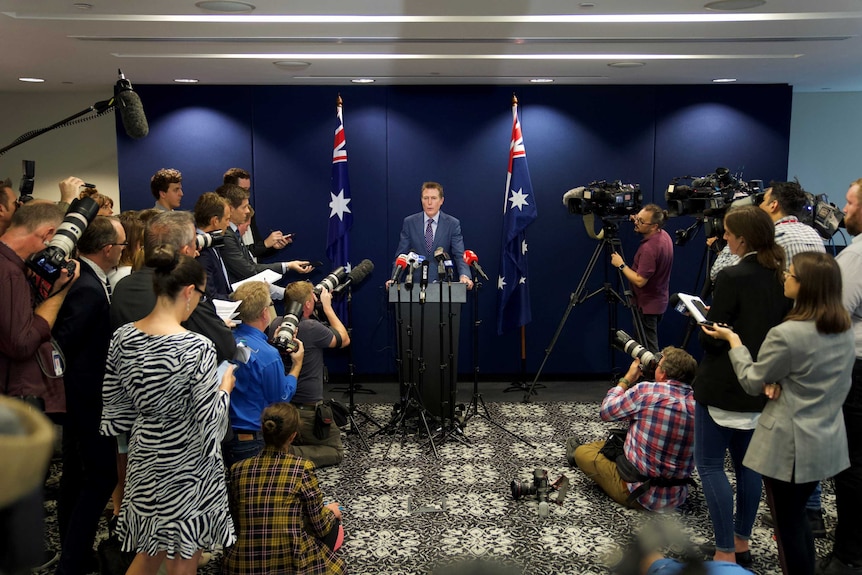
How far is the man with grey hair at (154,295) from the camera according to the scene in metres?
3.12

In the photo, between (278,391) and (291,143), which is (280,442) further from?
(291,143)

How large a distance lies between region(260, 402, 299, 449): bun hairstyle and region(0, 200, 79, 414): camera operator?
838 mm

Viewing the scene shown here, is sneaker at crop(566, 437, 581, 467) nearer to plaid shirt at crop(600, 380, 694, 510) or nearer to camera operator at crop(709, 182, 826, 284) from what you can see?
plaid shirt at crop(600, 380, 694, 510)

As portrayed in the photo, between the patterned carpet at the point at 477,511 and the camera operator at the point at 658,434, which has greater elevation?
the camera operator at the point at 658,434

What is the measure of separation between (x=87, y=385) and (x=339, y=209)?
3859 mm

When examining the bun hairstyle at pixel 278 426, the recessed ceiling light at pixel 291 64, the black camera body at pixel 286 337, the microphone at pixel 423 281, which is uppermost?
the recessed ceiling light at pixel 291 64

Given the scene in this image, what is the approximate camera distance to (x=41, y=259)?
2.82 metres

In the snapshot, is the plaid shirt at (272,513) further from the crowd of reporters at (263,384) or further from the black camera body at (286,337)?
the black camera body at (286,337)

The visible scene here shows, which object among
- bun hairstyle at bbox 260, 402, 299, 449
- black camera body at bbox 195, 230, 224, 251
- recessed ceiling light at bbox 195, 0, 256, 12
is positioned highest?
recessed ceiling light at bbox 195, 0, 256, 12

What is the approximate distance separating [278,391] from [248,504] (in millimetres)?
729

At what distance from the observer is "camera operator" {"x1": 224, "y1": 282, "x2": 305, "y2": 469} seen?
359 cm

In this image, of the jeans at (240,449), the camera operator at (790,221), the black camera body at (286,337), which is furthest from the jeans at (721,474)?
the jeans at (240,449)

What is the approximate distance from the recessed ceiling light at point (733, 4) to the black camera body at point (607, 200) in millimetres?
2119

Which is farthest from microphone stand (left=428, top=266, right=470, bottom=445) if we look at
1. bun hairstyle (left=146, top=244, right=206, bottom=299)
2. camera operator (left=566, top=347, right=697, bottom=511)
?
bun hairstyle (left=146, top=244, right=206, bottom=299)
